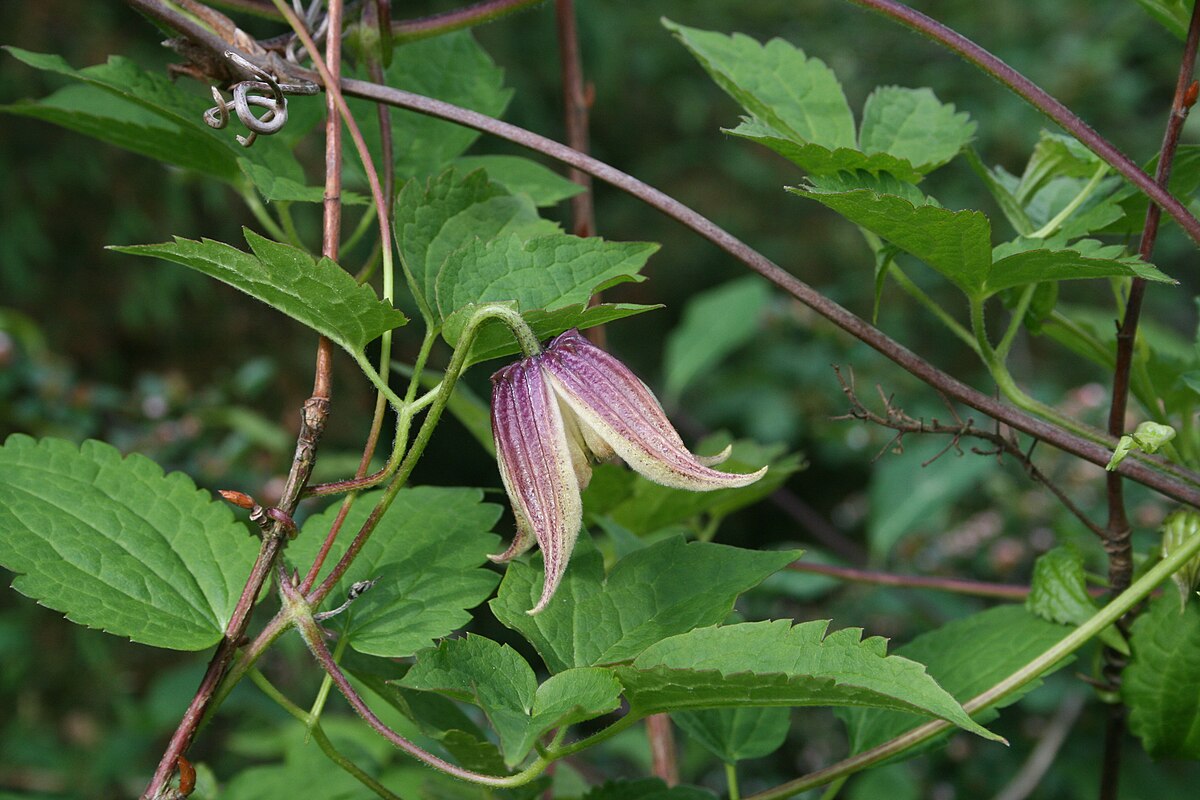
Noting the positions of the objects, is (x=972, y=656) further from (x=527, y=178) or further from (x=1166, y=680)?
(x=527, y=178)

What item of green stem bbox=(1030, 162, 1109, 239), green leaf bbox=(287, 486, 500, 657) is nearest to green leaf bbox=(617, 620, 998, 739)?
green leaf bbox=(287, 486, 500, 657)

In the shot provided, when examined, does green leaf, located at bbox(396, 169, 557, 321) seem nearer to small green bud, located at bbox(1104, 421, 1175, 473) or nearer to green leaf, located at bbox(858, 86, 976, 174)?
green leaf, located at bbox(858, 86, 976, 174)

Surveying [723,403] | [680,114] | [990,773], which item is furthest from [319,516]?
[680,114]

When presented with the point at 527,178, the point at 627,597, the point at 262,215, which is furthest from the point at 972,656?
the point at 262,215

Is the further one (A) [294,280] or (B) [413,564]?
(B) [413,564]

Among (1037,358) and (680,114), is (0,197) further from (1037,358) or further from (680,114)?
(1037,358)

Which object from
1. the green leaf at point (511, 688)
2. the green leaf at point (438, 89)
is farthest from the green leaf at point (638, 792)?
the green leaf at point (438, 89)

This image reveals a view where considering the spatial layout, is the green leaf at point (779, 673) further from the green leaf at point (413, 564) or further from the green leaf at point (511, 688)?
the green leaf at point (413, 564)
